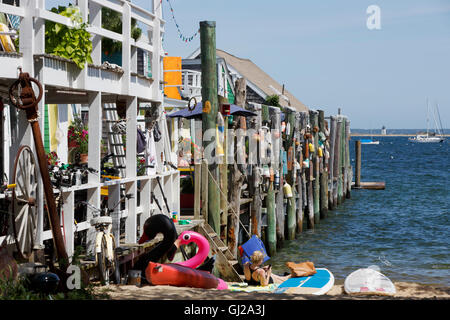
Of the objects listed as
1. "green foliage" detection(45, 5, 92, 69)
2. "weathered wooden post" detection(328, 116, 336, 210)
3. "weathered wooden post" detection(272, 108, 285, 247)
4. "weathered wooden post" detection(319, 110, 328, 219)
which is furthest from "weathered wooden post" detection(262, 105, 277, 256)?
"weathered wooden post" detection(328, 116, 336, 210)

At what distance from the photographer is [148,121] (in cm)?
1274

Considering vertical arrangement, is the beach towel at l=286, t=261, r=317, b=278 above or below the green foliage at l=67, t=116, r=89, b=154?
below

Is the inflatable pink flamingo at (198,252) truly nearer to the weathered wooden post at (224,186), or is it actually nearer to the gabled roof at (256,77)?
the weathered wooden post at (224,186)

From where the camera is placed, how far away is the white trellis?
847 cm

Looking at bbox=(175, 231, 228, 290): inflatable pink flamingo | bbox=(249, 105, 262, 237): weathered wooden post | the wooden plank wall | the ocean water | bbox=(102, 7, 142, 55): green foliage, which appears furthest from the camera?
bbox=(102, 7, 142, 55): green foliage

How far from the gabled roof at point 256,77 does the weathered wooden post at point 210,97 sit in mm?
20855

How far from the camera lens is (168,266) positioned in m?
10.5

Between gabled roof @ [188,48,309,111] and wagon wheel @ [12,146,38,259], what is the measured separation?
26.5 m

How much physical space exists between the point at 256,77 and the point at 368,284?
1205 inches

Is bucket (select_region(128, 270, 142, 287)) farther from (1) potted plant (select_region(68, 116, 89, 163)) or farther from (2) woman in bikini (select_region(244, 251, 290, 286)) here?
(1) potted plant (select_region(68, 116, 89, 163))

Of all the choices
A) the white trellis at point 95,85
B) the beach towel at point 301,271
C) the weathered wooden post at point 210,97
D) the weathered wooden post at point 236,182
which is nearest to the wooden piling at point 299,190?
the weathered wooden post at point 236,182

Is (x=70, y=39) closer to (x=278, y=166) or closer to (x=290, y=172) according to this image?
(x=278, y=166)
